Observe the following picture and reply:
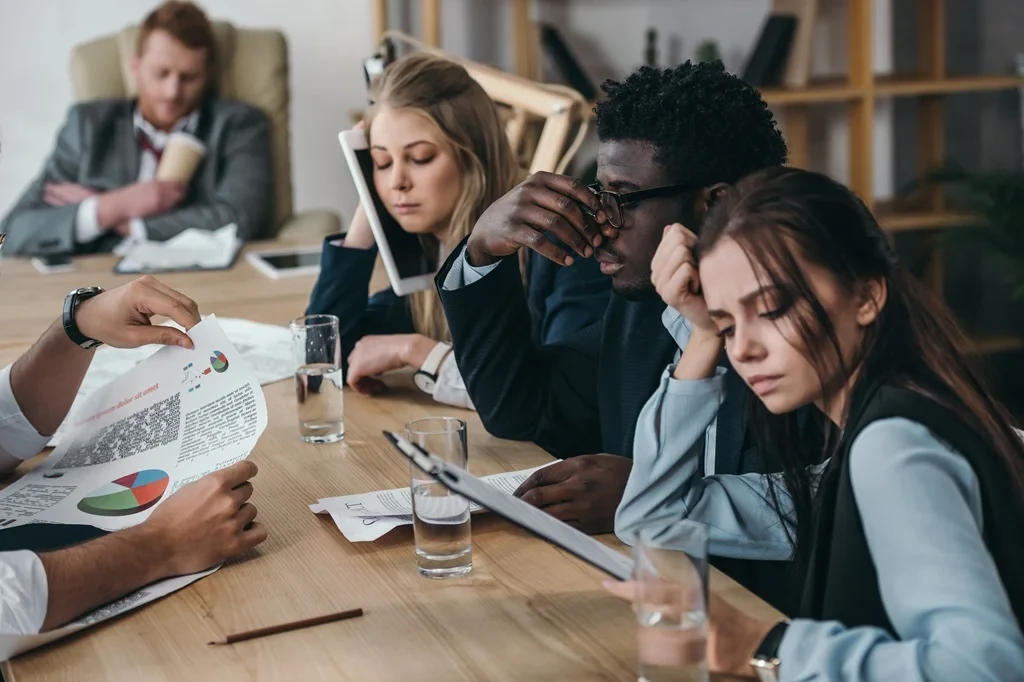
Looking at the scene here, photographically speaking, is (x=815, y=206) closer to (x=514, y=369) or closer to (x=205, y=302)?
(x=514, y=369)

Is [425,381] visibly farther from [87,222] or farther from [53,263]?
[87,222]

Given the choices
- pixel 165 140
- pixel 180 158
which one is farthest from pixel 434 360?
pixel 165 140

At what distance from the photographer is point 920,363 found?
0.94 m

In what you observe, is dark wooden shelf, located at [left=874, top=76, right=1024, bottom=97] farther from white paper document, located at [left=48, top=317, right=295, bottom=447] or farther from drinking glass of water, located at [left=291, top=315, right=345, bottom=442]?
drinking glass of water, located at [left=291, top=315, right=345, bottom=442]

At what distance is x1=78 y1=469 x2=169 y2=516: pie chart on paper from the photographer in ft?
4.10

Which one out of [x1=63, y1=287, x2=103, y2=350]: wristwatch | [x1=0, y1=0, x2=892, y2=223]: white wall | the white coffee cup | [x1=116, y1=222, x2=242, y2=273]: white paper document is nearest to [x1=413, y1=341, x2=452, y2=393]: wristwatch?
[x1=63, y1=287, x2=103, y2=350]: wristwatch

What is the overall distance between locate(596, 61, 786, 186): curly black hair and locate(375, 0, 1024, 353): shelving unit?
2.17 m

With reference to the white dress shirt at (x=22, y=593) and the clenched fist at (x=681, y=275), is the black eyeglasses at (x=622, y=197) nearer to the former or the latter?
the clenched fist at (x=681, y=275)

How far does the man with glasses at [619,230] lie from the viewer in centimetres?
142

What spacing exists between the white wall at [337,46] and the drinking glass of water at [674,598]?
10.9 ft

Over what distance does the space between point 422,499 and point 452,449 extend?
6cm

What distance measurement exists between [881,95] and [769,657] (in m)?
3.06

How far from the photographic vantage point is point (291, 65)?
13.6ft

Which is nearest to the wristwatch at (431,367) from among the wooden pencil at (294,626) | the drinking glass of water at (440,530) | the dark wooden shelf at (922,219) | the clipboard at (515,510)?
the drinking glass of water at (440,530)
